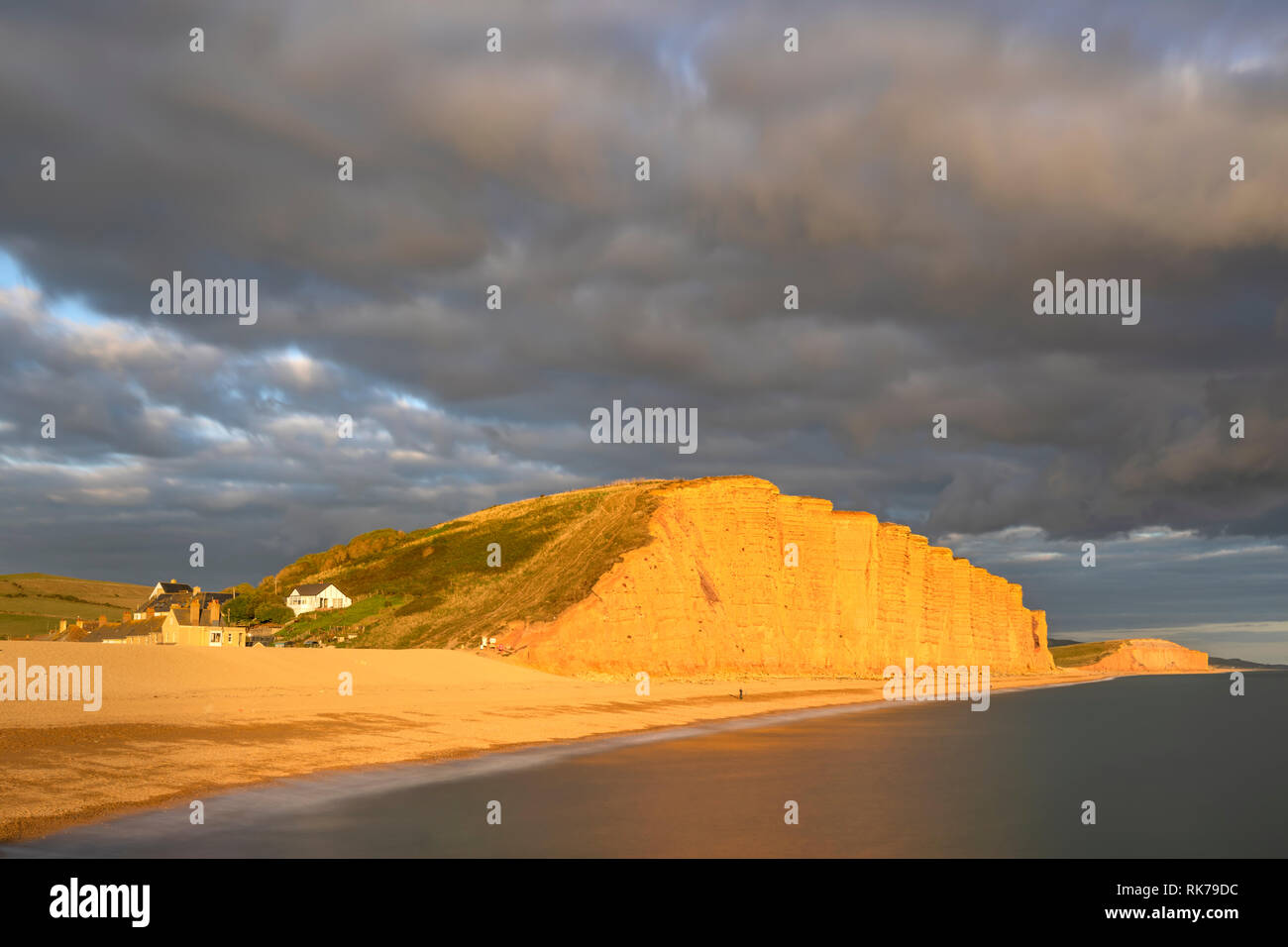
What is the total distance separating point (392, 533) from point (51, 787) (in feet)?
400

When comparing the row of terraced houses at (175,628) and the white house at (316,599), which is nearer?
the row of terraced houses at (175,628)

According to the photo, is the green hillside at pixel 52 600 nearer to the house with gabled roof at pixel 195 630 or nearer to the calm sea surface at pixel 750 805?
the house with gabled roof at pixel 195 630

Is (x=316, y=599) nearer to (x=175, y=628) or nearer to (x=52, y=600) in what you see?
(x=175, y=628)

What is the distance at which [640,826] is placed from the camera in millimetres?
18422

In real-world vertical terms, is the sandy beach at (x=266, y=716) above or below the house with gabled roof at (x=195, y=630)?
below

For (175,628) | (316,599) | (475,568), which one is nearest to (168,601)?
(316,599)

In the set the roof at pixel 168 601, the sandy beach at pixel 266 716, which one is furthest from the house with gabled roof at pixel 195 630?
the sandy beach at pixel 266 716

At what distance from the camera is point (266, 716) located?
31141mm

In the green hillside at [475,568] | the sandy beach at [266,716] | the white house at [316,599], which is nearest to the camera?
the sandy beach at [266,716]

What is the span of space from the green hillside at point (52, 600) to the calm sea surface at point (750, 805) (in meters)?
109

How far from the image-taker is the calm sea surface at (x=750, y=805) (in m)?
16.5

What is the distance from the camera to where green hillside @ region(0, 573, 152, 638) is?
123688mm

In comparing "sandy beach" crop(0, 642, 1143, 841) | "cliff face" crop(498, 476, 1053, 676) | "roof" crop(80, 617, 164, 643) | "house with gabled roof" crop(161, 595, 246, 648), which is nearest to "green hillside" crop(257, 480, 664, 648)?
"cliff face" crop(498, 476, 1053, 676)
